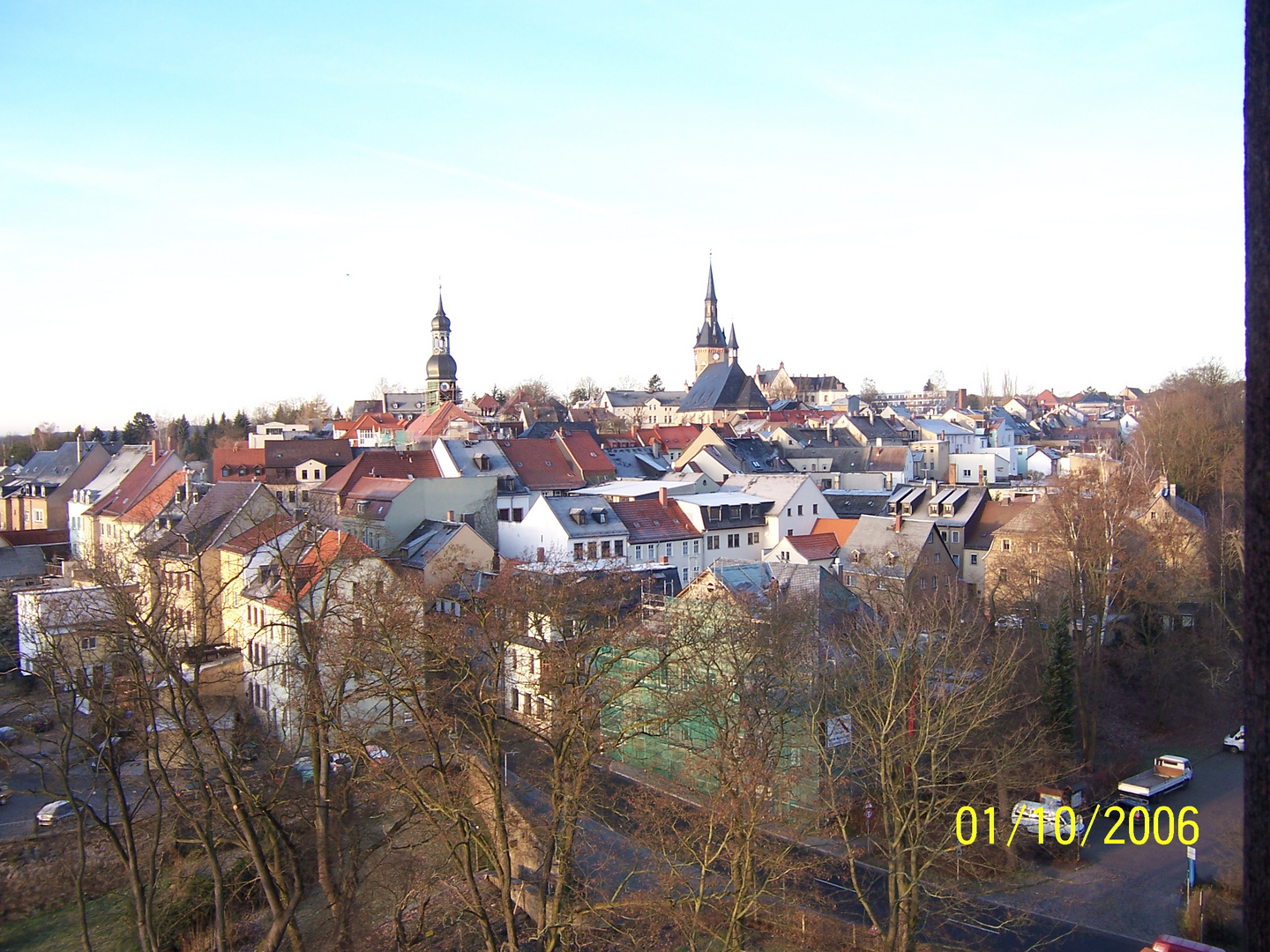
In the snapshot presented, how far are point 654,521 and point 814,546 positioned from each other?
6.40m

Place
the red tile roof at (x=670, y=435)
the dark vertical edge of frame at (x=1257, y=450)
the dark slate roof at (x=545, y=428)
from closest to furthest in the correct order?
1. the dark vertical edge of frame at (x=1257, y=450)
2. the dark slate roof at (x=545, y=428)
3. the red tile roof at (x=670, y=435)

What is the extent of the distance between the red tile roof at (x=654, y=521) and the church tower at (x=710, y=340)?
274 ft

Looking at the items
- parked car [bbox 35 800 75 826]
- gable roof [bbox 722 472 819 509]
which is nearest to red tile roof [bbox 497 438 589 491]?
gable roof [bbox 722 472 819 509]

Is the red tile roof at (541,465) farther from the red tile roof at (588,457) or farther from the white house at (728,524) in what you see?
the white house at (728,524)

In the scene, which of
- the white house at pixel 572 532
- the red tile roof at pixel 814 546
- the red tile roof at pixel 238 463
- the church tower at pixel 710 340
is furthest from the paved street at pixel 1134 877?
the church tower at pixel 710 340

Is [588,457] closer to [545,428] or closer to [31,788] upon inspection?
[545,428]

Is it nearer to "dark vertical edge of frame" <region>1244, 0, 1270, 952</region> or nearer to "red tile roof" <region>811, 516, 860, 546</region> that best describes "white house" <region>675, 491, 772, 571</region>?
"red tile roof" <region>811, 516, 860, 546</region>

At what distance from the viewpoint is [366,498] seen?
131 ft

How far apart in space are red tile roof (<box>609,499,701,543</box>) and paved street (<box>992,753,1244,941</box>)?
19788 millimetres

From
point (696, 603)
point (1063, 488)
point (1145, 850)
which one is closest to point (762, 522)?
point (1063, 488)

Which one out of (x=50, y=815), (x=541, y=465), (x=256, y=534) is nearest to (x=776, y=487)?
(x=541, y=465)

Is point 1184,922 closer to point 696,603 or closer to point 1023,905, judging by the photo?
point 1023,905

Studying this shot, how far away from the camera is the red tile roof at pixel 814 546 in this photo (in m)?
36.1

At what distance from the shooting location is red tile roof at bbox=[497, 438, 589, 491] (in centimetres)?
4828
